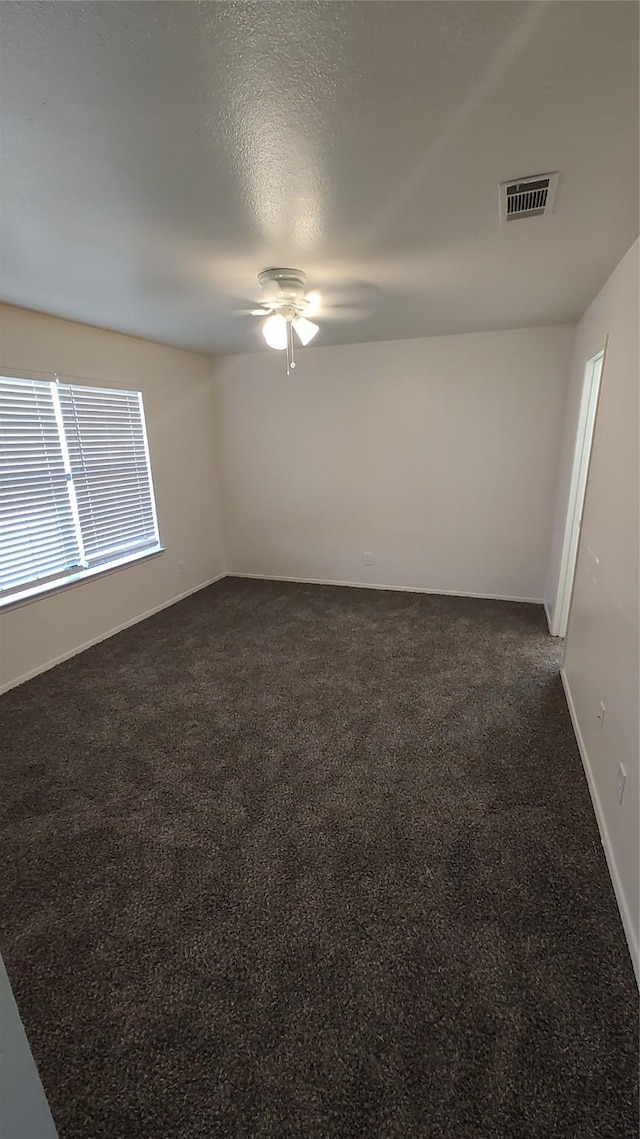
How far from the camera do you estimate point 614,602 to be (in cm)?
193

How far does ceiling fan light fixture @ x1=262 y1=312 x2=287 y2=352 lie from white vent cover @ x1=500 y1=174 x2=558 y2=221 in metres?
1.26

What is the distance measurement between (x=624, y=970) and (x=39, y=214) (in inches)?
128

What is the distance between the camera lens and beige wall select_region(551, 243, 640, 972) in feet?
5.31

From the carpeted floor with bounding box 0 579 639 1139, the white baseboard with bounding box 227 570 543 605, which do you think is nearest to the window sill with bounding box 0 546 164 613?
the carpeted floor with bounding box 0 579 639 1139

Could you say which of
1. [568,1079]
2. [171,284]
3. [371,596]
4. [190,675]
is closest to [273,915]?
[568,1079]

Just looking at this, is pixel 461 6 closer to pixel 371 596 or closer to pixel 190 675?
pixel 190 675

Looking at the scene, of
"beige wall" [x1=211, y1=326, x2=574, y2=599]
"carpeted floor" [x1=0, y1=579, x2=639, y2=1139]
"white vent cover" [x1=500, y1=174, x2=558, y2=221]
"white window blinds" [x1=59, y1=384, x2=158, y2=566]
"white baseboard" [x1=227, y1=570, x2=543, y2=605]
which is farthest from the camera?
"white baseboard" [x1=227, y1=570, x2=543, y2=605]

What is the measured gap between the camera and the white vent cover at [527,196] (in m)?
1.56

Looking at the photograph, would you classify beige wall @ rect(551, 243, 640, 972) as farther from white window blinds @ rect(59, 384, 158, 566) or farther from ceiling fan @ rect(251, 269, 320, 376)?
white window blinds @ rect(59, 384, 158, 566)

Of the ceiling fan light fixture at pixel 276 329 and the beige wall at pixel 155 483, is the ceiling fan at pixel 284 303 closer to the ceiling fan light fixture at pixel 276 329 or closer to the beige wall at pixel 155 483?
the ceiling fan light fixture at pixel 276 329


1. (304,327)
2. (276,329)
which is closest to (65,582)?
(276,329)

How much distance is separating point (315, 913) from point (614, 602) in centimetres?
168

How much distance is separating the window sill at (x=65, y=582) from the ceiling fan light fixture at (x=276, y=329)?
89.8 inches

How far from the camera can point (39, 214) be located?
1707 mm
